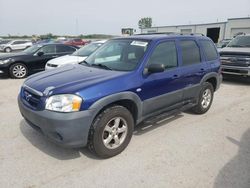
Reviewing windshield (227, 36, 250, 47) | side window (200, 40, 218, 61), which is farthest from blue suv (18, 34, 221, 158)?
windshield (227, 36, 250, 47)

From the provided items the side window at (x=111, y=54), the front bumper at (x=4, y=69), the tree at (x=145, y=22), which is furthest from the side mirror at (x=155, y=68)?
the tree at (x=145, y=22)

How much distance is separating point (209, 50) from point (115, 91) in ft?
9.90

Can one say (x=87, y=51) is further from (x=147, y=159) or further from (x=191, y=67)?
(x=147, y=159)

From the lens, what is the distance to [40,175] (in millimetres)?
2979

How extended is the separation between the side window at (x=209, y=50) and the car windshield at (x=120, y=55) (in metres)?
1.79

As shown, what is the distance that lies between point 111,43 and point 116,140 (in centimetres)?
205

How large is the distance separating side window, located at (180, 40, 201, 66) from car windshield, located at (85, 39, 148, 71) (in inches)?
36.3

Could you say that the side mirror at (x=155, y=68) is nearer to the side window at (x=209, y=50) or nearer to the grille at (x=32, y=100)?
the grille at (x=32, y=100)

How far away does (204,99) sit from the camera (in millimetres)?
5285

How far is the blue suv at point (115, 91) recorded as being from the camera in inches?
117

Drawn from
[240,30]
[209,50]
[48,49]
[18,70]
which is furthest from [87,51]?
[240,30]

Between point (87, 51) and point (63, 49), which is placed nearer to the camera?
point (87, 51)

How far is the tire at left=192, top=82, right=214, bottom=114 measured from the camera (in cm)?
506

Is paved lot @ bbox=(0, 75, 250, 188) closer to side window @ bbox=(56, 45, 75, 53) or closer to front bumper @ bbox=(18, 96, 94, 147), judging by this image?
front bumper @ bbox=(18, 96, 94, 147)
